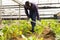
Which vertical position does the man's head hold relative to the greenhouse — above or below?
above

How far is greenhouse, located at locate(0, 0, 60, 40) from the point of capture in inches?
223

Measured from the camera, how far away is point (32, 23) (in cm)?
729

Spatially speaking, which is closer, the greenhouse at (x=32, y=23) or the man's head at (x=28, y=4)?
the greenhouse at (x=32, y=23)

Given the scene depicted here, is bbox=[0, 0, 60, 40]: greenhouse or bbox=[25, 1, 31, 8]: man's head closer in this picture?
bbox=[0, 0, 60, 40]: greenhouse

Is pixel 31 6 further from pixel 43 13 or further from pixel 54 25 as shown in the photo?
pixel 43 13

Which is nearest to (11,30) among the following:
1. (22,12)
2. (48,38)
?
(48,38)

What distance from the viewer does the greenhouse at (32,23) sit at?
18.6ft

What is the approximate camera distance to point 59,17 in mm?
9617

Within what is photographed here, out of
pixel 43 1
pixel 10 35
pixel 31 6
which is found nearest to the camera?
pixel 10 35

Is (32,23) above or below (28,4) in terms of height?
below

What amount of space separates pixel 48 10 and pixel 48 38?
4962mm

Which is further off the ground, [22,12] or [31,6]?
[31,6]

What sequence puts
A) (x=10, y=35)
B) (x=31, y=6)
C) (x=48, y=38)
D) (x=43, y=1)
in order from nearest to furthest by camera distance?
1. (x=10, y=35)
2. (x=48, y=38)
3. (x=31, y=6)
4. (x=43, y=1)

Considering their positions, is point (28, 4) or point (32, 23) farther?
point (32, 23)
